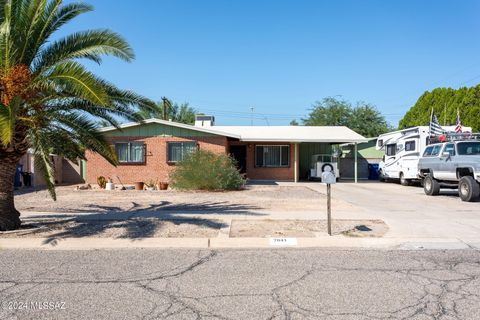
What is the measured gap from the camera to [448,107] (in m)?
33.2

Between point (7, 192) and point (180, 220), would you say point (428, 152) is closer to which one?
point (180, 220)

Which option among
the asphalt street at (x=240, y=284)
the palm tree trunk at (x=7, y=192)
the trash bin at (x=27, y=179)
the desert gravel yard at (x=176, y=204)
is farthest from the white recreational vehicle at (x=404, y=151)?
the trash bin at (x=27, y=179)

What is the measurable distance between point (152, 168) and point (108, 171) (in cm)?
251

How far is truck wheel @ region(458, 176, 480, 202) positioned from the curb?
6.60 m

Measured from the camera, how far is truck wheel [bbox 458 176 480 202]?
47.2 feet

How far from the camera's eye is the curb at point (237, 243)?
8102 mm

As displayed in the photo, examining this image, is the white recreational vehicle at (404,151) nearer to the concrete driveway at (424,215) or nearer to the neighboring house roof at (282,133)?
the neighboring house roof at (282,133)

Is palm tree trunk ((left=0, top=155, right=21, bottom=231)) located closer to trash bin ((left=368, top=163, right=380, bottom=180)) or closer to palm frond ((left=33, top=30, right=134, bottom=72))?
palm frond ((left=33, top=30, right=134, bottom=72))

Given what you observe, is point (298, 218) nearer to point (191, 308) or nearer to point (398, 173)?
point (191, 308)

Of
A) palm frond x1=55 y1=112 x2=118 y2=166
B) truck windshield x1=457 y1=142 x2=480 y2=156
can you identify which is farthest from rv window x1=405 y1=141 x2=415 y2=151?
palm frond x1=55 y1=112 x2=118 y2=166

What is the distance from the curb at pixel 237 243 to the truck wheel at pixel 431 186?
9.20 meters

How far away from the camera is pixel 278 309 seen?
15.5 ft

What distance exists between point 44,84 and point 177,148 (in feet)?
49.4

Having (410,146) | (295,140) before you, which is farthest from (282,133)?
(410,146)
